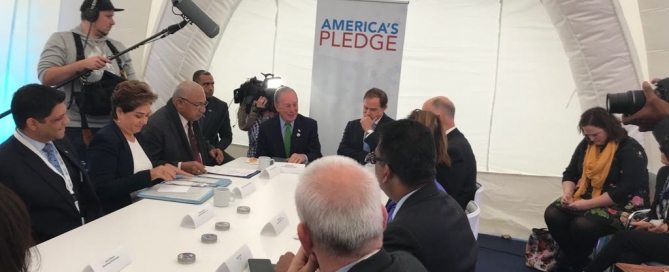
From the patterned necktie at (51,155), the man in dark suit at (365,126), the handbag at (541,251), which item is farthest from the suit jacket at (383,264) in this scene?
the handbag at (541,251)

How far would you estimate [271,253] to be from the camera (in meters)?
1.77

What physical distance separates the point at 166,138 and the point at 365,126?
5.04 ft

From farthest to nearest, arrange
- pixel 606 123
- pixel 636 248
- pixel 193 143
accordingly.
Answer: pixel 606 123
pixel 193 143
pixel 636 248

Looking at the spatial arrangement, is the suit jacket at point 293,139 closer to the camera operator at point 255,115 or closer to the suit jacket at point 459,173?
the camera operator at point 255,115

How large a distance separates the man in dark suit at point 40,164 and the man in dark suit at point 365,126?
84.0 inches

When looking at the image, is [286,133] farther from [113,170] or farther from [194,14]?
[113,170]

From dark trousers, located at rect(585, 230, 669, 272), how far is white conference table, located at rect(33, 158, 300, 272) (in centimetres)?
190

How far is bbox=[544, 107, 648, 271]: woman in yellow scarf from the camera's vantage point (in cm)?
342

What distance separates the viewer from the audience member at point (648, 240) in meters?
2.80

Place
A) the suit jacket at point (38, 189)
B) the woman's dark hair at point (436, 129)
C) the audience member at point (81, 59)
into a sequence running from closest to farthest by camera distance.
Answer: the suit jacket at point (38, 189)
the woman's dark hair at point (436, 129)
the audience member at point (81, 59)

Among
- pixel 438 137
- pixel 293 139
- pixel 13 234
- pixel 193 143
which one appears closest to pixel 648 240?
pixel 438 137

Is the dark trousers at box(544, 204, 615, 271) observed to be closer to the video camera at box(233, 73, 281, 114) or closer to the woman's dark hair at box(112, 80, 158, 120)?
the video camera at box(233, 73, 281, 114)

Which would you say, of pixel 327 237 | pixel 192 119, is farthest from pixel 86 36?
pixel 327 237

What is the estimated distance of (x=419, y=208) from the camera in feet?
5.16
